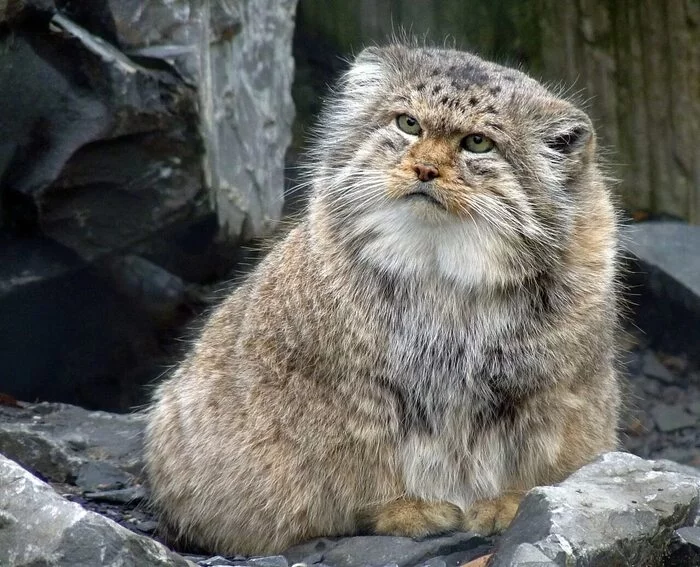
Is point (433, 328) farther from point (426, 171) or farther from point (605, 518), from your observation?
point (605, 518)

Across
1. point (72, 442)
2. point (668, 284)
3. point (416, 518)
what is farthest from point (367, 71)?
point (668, 284)

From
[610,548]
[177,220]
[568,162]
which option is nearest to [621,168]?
[177,220]

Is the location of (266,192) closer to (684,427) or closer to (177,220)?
(177,220)

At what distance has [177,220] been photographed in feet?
25.7

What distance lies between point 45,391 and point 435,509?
360cm

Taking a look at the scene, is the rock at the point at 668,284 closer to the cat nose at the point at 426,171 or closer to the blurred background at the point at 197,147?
the blurred background at the point at 197,147

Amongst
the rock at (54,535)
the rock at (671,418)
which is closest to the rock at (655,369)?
the rock at (671,418)

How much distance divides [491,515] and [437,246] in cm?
119

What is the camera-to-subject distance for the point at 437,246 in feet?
17.0

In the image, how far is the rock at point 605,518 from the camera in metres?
4.41

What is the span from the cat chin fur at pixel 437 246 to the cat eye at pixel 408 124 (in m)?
0.35

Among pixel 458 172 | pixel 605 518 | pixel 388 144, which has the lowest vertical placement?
pixel 605 518

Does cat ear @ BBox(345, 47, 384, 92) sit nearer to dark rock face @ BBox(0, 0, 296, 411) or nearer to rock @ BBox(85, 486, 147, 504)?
dark rock face @ BBox(0, 0, 296, 411)

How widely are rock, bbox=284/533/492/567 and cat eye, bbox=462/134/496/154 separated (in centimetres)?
163
